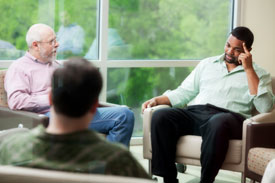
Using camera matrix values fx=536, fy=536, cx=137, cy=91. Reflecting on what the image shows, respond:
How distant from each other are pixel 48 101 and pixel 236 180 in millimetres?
2750

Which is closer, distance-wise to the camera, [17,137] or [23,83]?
[17,137]

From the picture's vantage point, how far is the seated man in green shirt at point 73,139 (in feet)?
2.75

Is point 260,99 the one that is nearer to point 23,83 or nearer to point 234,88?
point 234,88

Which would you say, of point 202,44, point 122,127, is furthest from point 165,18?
point 122,127

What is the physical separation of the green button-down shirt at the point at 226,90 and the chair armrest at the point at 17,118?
1663 mm

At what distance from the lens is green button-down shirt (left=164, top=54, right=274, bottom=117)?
318cm

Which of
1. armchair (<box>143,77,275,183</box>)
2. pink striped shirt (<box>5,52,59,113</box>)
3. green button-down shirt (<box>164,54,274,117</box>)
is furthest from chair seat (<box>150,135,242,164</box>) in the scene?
pink striped shirt (<box>5,52,59,113</box>)

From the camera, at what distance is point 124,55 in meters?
4.41

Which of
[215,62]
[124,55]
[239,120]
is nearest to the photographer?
[239,120]

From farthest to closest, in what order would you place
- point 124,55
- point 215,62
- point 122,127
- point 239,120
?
point 124,55 < point 215,62 < point 239,120 < point 122,127

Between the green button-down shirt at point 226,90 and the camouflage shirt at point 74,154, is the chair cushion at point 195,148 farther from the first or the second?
the camouflage shirt at point 74,154

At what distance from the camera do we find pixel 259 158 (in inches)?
113

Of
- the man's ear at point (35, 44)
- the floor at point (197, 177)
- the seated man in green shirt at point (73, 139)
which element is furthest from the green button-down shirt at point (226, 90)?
the seated man in green shirt at point (73, 139)

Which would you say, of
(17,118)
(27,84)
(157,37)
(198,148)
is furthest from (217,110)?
(17,118)
